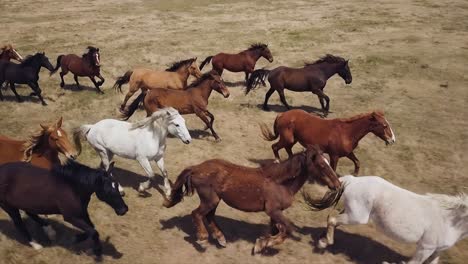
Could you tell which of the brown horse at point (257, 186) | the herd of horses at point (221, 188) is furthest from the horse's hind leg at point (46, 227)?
the brown horse at point (257, 186)

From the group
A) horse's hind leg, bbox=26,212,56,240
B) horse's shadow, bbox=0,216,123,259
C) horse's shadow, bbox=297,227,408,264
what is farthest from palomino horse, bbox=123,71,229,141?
horse's shadow, bbox=297,227,408,264

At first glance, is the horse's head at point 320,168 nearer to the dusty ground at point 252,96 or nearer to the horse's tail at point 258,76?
the dusty ground at point 252,96

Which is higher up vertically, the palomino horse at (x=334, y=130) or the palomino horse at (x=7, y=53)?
the palomino horse at (x=7, y=53)

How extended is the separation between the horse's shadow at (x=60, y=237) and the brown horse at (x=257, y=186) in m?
1.48

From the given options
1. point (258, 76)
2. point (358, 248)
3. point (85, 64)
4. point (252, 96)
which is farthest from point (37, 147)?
point (252, 96)

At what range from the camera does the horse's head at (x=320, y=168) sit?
18.8ft

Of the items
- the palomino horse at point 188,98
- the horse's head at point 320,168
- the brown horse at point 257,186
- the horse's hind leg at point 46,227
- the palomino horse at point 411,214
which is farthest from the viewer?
the palomino horse at point 188,98

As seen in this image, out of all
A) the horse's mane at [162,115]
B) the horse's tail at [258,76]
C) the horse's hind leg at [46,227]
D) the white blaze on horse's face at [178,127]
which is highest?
the horse's mane at [162,115]

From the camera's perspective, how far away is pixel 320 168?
576 cm

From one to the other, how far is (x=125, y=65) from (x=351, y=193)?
1140 cm

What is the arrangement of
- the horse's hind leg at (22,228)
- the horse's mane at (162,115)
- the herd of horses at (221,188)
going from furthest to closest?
the horse's mane at (162,115), the horse's hind leg at (22,228), the herd of horses at (221,188)

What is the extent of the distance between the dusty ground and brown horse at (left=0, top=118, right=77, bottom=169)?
44.8 inches

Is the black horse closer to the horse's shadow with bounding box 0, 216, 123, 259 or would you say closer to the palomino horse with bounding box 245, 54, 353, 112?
the horse's shadow with bounding box 0, 216, 123, 259

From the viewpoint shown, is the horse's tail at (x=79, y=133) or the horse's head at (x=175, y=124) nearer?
the horse's head at (x=175, y=124)
